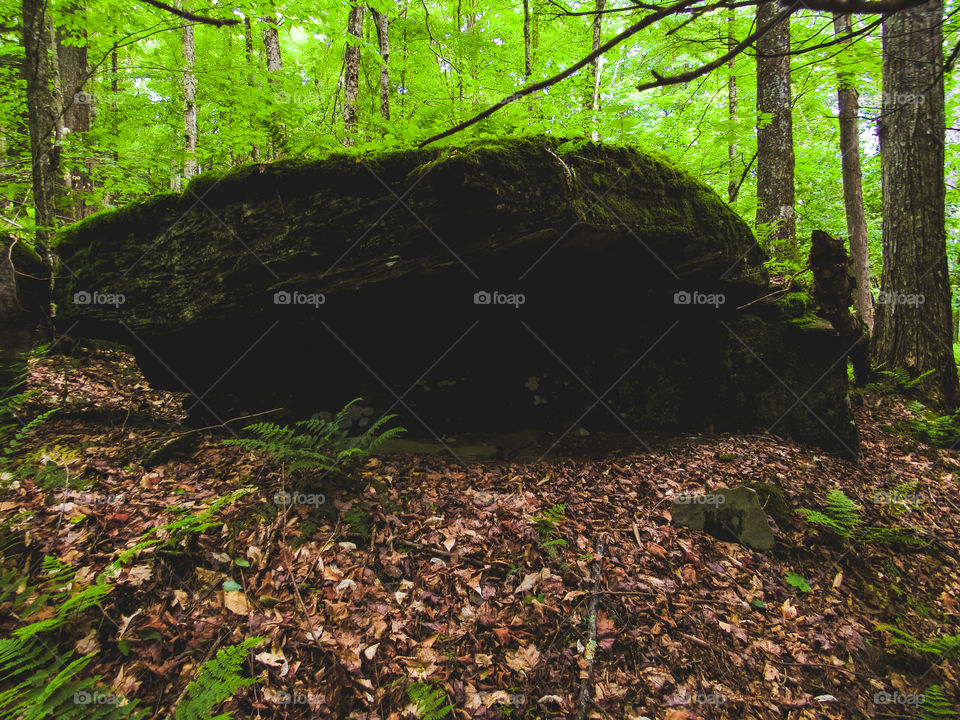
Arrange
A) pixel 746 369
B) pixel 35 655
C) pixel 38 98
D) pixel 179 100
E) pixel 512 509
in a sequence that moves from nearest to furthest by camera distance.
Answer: pixel 35 655, pixel 512 509, pixel 38 98, pixel 746 369, pixel 179 100

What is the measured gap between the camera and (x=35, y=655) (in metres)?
2.31

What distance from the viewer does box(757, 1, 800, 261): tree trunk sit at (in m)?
7.38

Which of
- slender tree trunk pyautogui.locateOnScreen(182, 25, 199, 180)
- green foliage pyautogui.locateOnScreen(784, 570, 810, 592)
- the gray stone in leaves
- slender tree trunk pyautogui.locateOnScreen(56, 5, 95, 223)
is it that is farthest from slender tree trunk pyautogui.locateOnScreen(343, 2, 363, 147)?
green foliage pyautogui.locateOnScreen(784, 570, 810, 592)

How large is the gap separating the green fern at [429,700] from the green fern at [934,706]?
9.94 feet

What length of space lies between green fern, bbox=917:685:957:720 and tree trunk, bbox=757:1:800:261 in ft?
20.9

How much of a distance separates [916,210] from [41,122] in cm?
1235

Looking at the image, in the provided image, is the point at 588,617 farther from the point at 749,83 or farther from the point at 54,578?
the point at 749,83

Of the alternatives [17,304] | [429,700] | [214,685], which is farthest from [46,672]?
[17,304]

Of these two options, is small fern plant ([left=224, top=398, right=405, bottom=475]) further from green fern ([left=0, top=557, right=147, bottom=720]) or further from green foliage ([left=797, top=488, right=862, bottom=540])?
green foliage ([left=797, top=488, right=862, bottom=540])

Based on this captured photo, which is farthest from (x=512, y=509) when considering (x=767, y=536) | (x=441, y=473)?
(x=767, y=536)

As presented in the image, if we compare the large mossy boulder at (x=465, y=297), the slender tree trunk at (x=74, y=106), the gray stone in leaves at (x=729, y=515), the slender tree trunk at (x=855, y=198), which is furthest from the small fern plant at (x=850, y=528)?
the slender tree trunk at (x=74, y=106)

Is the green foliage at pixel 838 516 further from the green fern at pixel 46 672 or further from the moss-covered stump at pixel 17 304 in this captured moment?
the moss-covered stump at pixel 17 304

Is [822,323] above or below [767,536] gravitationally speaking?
above

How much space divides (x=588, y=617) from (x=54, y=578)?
11.9 feet
